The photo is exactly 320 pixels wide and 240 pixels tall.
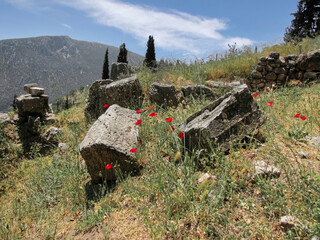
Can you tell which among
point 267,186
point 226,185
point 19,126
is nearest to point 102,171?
point 226,185

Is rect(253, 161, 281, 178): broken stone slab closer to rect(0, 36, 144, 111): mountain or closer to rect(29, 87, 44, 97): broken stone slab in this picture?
rect(29, 87, 44, 97): broken stone slab

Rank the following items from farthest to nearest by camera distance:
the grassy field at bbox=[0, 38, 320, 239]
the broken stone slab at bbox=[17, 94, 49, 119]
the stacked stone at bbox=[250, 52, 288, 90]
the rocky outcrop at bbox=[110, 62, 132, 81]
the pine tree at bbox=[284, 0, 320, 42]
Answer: the pine tree at bbox=[284, 0, 320, 42] < the rocky outcrop at bbox=[110, 62, 132, 81] < the broken stone slab at bbox=[17, 94, 49, 119] < the stacked stone at bbox=[250, 52, 288, 90] < the grassy field at bbox=[0, 38, 320, 239]

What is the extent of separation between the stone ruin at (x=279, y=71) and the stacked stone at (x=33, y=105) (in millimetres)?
7851

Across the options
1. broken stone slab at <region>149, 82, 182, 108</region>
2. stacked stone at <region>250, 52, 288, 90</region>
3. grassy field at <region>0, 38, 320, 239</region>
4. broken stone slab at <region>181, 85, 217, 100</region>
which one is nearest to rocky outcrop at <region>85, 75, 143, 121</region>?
broken stone slab at <region>149, 82, 182, 108</region>

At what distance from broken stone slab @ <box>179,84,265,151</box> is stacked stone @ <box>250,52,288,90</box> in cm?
497

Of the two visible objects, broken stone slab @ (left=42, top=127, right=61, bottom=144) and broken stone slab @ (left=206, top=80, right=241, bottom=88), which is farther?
broken stone slab @ (left=42, top=127, right=61, bottom=144)

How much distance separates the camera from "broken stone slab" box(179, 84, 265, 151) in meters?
2.25

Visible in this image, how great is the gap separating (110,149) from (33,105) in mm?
6811

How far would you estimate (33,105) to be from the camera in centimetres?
787

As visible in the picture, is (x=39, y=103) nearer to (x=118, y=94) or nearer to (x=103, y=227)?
(x=118, y=94)

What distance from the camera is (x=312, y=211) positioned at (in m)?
1.42

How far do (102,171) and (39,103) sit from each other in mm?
6692

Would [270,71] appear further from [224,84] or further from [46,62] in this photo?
[46,62]

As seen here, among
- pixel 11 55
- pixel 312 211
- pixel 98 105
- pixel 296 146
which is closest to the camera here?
pixel 312 211
